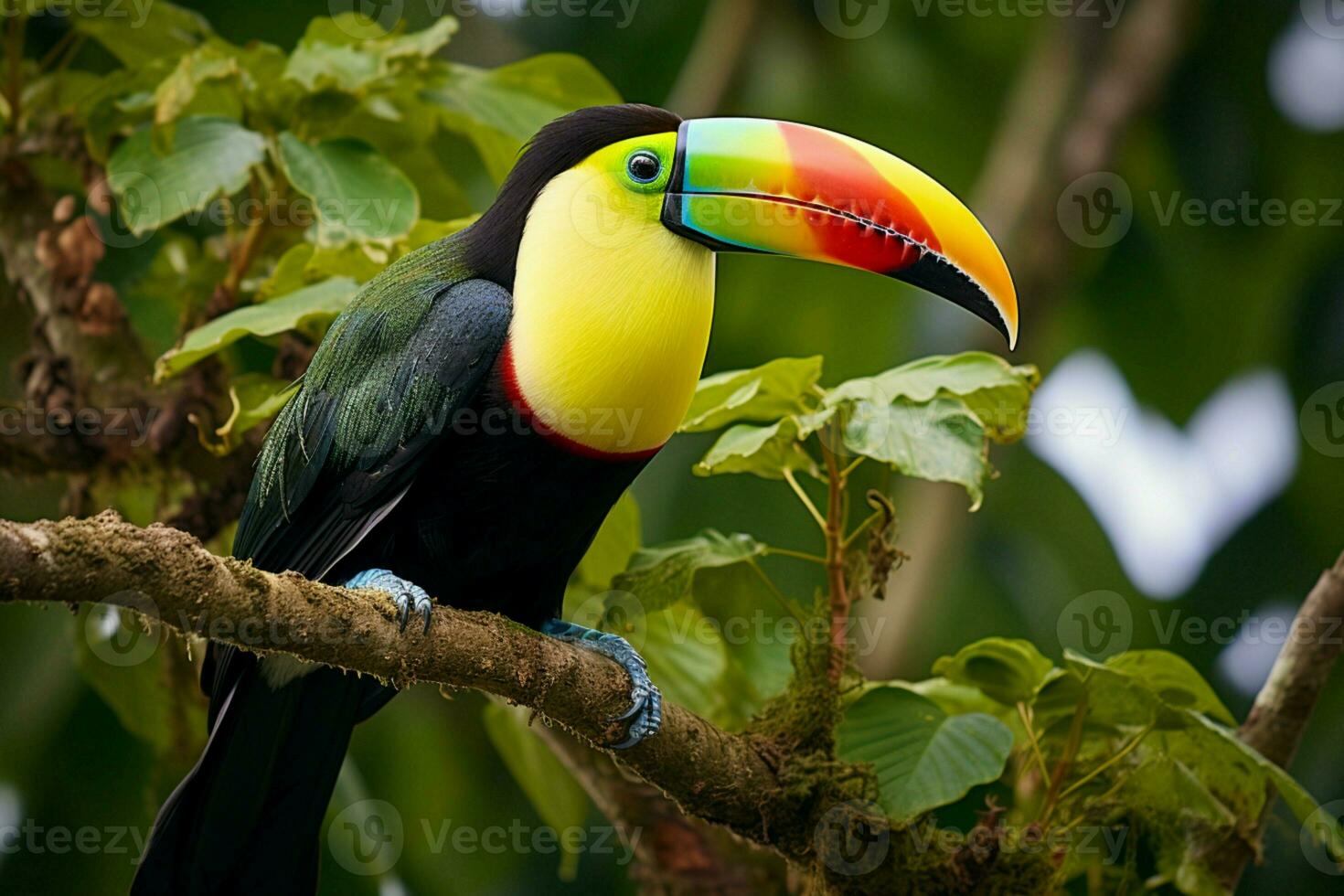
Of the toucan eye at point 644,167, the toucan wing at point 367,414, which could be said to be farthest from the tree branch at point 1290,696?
the toucan wing at point 367,414

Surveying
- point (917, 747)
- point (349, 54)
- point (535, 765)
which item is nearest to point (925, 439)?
point (917, 747)

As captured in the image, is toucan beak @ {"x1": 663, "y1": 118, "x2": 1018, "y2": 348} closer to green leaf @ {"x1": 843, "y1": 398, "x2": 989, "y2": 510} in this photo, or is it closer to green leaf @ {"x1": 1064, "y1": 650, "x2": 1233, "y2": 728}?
green leaf @ {"x1": 843, "y1": 398, "x2": 989, "y2": 510}

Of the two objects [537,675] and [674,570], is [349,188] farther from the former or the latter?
[537,675]

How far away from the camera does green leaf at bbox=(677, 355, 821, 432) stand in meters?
3.55

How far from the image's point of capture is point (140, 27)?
469 centimetres

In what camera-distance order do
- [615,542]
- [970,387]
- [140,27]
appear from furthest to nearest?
[140,27] < [615,542] < [970,387]

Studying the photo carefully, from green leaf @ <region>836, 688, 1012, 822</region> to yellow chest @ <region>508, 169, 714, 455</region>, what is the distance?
0.87m

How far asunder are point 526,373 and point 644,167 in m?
0.60

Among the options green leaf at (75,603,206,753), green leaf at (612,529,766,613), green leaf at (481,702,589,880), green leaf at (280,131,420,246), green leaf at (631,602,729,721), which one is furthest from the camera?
green leaf at (75,603,206,753)

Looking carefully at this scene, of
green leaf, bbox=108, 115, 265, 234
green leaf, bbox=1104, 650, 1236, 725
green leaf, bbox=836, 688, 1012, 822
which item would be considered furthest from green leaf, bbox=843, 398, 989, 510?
green leaf, bbox=108, 115, 265, 234

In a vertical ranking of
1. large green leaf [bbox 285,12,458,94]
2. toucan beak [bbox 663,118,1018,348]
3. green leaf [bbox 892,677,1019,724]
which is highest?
toucan beak [bbox 663,118,1018,348]

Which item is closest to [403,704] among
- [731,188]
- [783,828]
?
[783,828]

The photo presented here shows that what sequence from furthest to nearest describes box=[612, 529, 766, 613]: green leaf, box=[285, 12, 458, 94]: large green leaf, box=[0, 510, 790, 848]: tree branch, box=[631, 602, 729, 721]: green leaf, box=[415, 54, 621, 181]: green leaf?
1. box=[415, 54, 621, 181]: green leaf
2. box=[631, 602, 729, 721]: green leaf
3. box=[285, 12, 458, 94]: large green leaf
4. box=[612, 529, 766, 613]: green leaf
5. box=[0, 510, 790, 848]: tree branch

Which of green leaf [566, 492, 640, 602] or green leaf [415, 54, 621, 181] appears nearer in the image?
green leaf [566, 492, 640, 602]
